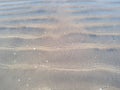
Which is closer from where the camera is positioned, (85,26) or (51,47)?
(51,47)

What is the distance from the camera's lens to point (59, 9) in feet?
16.9

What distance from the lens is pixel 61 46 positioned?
363 cm

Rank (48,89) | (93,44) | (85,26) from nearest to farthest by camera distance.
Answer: (48,89)
(93,44)
(85,26)

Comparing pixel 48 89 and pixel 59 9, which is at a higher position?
pixel 48 89

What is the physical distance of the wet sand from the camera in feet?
9.57

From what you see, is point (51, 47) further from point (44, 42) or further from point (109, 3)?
point (109, 3)

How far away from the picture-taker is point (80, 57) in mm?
3330

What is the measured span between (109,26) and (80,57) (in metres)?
1.08

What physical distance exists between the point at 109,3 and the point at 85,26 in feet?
4.05

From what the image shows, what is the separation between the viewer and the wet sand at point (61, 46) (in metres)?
2.92

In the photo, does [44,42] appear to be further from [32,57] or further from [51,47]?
[32,57]

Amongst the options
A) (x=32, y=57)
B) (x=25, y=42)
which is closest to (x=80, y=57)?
(x=32, y=57)

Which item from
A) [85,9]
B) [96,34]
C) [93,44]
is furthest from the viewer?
[85,9]

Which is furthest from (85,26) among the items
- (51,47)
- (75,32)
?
(51,47)
